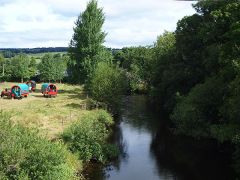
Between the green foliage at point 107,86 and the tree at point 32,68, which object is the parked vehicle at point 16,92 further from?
the tree at point 32,68

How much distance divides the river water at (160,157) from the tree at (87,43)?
2079 centimetres

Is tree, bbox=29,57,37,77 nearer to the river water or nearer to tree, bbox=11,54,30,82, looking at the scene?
tree, bbox=11,54,30,82

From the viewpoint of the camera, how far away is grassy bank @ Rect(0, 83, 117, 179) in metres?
26.9

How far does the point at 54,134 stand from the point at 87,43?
38.4m

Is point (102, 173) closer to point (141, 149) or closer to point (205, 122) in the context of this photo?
point (141, 149)

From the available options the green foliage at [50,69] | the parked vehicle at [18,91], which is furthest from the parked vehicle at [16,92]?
the green foliage at [50,69]

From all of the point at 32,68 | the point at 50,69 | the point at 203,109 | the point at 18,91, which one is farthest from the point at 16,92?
the point at 32,68

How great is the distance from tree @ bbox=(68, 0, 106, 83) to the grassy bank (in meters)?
11.7

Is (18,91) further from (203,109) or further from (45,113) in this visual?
(203,109)

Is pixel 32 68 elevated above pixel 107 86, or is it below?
below

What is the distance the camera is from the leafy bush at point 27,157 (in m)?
26.0

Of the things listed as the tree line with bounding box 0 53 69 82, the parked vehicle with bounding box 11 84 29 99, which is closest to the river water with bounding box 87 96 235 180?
the parked vehicle with bounding box 11 84 29 99

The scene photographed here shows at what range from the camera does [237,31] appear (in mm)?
38844

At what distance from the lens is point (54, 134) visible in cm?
4122
